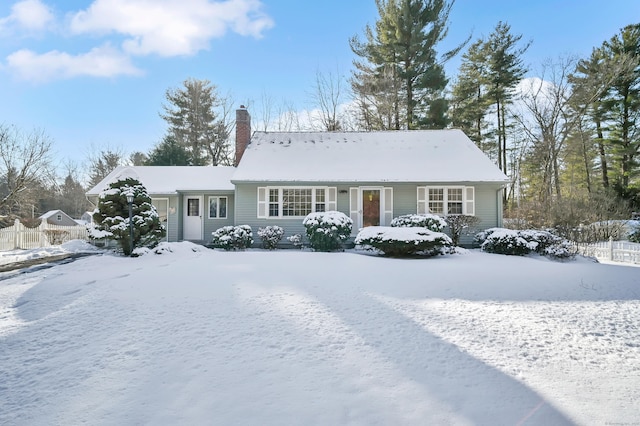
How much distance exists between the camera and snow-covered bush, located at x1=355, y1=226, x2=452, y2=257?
971 cm

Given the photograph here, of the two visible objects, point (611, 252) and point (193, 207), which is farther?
point (193, 207)

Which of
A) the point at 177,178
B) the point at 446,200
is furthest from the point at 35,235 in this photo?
the point at 446,200

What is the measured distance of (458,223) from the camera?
42.8ft

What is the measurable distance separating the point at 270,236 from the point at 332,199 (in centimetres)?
329

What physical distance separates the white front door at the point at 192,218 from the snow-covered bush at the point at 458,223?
11279mm

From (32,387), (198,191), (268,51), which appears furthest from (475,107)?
(32,387)

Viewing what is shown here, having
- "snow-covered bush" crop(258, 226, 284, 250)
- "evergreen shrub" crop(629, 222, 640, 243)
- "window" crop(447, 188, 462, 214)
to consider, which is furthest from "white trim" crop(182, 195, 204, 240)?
"evergreen shrub" crop(629, 222, 640, 243)

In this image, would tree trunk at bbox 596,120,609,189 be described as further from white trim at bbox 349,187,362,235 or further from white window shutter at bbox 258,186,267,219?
white window shutter at bbox 258,186,267,219

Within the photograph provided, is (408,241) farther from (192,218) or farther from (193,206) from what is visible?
(193,206)

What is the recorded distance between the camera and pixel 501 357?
3.14m

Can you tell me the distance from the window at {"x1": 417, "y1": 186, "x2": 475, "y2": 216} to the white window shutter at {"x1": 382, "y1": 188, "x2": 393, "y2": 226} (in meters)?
1.22

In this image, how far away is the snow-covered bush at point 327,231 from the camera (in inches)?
448

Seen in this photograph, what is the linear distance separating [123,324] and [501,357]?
4275 millimetres

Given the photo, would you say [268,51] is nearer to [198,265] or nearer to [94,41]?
[94,41]
